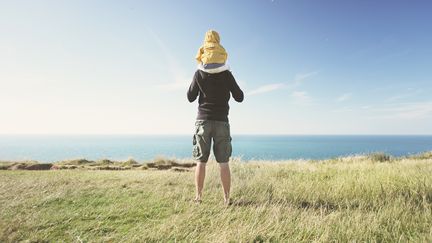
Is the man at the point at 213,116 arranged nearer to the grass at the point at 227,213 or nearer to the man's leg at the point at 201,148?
the man's leg at the point at 201,148

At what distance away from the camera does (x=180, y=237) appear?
93.5 inches

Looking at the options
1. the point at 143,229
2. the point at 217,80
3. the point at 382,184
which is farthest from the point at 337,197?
the point at 143,229

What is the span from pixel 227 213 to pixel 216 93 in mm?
1670

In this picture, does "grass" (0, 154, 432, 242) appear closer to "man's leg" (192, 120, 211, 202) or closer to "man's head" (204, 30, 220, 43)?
"man's leg" (192, 120, 211, 202)

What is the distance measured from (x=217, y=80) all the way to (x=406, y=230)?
9.00ft

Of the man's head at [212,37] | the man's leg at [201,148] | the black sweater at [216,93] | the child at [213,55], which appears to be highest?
the man's head at [212,37]

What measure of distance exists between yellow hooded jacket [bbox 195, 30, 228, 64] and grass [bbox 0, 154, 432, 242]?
6.56ft

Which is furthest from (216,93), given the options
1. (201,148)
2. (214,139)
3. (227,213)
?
(227,213)

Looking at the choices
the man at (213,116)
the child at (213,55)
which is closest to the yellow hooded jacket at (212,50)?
the child at (213,55)

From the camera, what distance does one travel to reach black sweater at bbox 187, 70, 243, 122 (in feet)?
12.5

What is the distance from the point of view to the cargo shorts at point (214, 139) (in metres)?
3.75

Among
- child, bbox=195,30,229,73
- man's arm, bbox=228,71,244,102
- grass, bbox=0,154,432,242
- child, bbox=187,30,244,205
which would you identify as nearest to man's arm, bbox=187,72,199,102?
child, bbox=187,30,244,205

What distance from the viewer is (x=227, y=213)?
9.74 ft

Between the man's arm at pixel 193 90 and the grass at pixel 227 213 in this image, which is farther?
the man's arm at pixel 193 90
